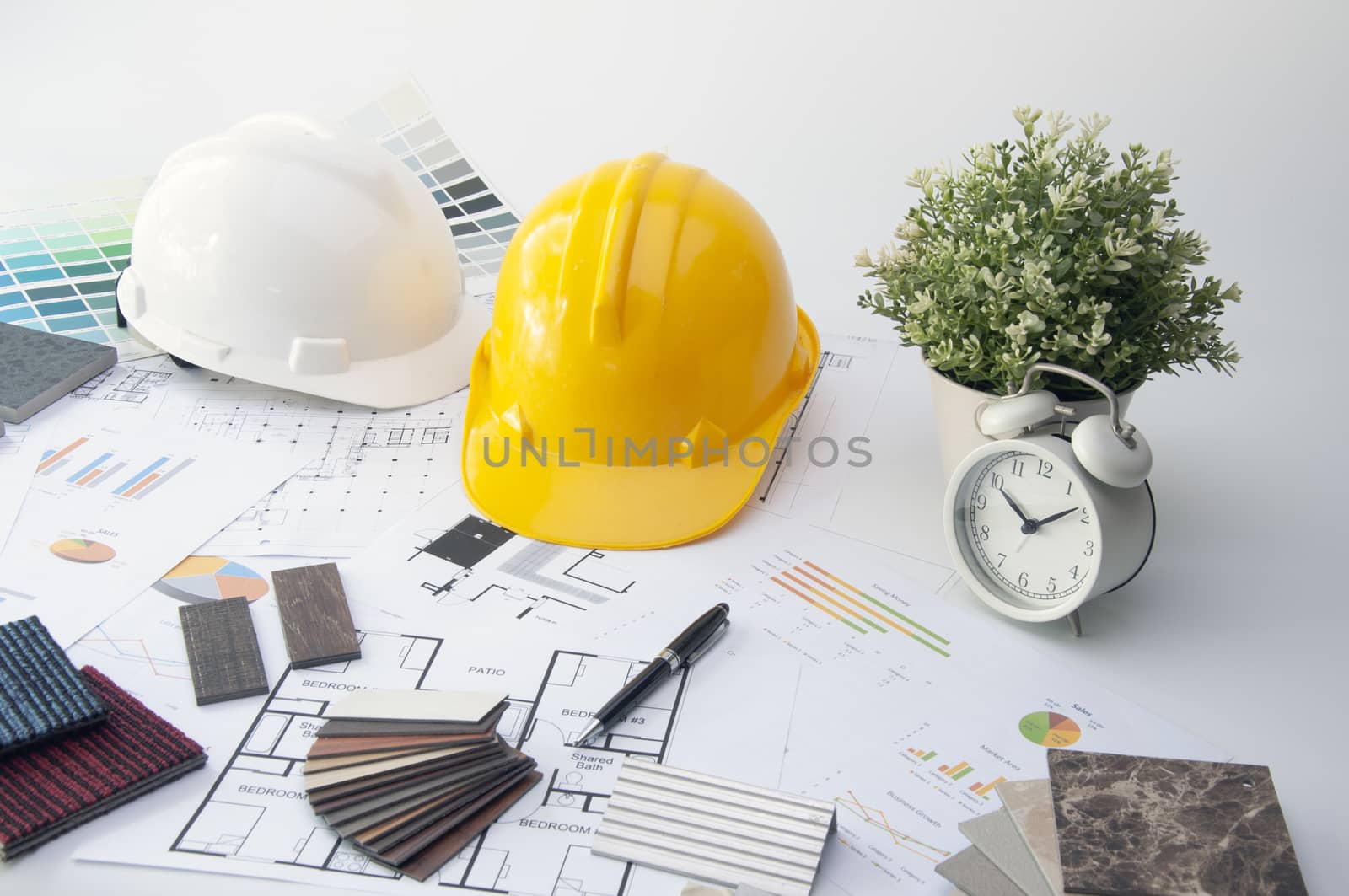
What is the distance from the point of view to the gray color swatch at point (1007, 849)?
3.68 feet

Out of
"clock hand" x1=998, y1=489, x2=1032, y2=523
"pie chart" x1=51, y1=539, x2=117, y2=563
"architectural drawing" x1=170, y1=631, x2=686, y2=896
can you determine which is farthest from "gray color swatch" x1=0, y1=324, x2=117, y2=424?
"clock hand" x1=998, y1=489, x2=1032, y2=523

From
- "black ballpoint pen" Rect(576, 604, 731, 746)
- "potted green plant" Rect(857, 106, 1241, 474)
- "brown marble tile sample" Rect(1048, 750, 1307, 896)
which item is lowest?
"black ballpoint pen" Rect(576, 604, 731, 746)

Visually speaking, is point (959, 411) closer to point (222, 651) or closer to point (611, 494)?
point (611, 494)

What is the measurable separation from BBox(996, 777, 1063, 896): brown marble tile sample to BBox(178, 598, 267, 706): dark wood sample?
2.92ft

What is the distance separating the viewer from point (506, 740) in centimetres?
A: 135

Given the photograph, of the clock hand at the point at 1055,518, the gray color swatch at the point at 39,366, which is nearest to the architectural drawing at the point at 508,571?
the clock hand at the point at 1055,518

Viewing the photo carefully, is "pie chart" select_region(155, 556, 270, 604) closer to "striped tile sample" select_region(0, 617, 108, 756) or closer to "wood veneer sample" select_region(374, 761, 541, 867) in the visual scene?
"striped tile sample" select_region(0, 617, 108, 756)

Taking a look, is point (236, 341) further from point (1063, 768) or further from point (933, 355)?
point (1063, 768)

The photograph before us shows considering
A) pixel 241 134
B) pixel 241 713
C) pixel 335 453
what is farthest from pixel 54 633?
pixel 241 134

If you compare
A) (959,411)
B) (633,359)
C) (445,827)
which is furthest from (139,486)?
(959,411)

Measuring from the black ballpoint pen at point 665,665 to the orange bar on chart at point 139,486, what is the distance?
3.00ft

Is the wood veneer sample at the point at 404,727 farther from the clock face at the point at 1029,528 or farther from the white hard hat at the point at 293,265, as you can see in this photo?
the white hard hat at the point at 293,265

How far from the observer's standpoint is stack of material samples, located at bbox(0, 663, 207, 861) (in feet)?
3.94

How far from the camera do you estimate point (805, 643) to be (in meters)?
1.53
